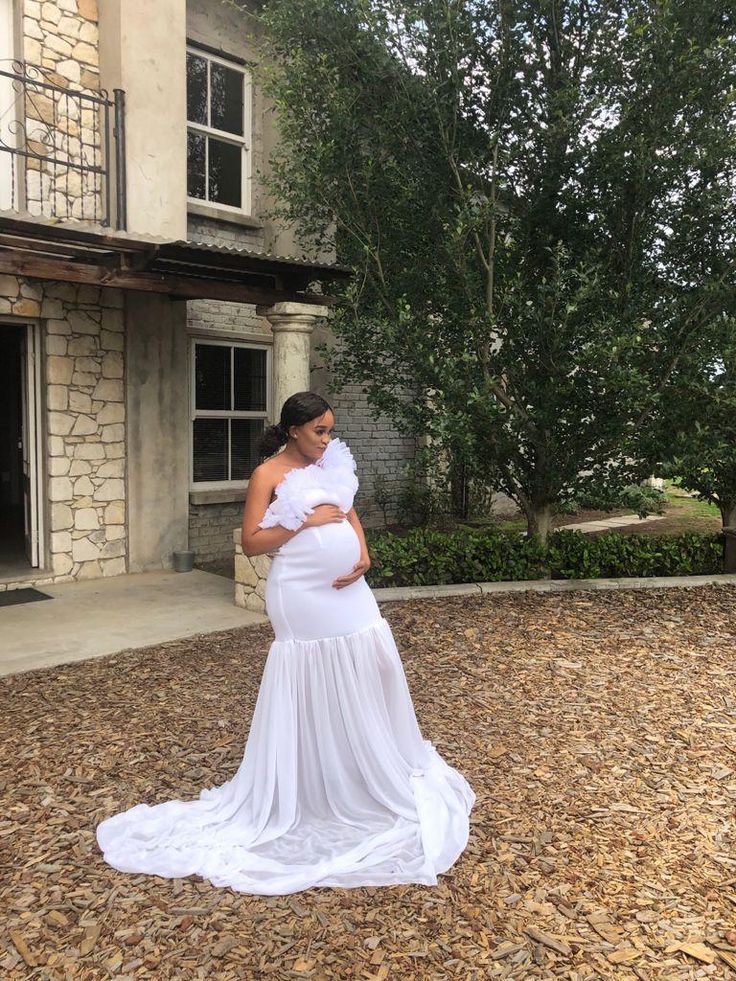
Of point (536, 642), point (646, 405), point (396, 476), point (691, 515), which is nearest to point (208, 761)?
point (536, 642)

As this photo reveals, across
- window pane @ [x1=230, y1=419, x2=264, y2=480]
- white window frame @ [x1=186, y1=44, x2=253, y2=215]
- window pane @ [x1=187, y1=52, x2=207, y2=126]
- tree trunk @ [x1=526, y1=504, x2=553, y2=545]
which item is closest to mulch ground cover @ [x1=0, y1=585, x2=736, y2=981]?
tree trunk @ [x1=526, y1=504, x2=553, y2=545]

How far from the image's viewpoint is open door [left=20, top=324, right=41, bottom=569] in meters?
7.52

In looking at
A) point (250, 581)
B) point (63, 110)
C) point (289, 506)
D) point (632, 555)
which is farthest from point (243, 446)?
point (289, 506)

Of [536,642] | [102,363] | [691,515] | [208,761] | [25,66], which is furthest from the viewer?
[691,515]

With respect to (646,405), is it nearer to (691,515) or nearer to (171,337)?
(171,337)

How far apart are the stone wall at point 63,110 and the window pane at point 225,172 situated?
66.6 inches

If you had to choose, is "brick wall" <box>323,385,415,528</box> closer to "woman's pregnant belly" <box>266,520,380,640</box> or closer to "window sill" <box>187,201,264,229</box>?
"window sill" <box>187,201,264,229</box>

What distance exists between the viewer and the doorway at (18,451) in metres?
7.55

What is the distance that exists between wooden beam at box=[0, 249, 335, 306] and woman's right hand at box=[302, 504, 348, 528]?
4225 millimetres

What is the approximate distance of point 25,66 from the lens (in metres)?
7.08

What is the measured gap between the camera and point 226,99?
360 inches

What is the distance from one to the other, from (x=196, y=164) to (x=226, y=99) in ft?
3.06

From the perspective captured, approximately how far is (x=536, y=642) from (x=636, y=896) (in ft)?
10.1

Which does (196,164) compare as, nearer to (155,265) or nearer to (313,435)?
(155,265)
